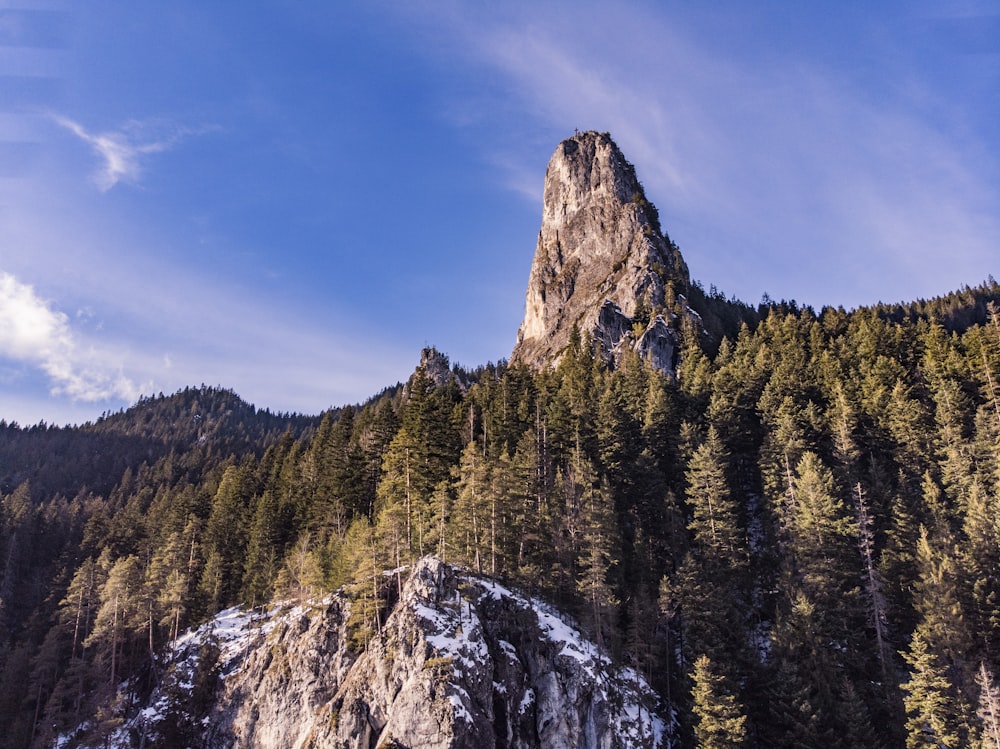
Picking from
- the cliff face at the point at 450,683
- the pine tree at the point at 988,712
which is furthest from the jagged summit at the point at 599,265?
the pine tree at the point at 988,712

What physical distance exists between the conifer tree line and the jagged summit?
36.6 feet

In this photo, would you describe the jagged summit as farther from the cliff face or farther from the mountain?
the cliff face

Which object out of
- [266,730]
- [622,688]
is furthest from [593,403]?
[266,730]

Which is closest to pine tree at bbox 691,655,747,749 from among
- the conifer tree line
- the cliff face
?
the conifer tree line

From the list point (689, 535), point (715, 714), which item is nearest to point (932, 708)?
point (715, 714)

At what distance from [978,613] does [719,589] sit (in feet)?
49.6

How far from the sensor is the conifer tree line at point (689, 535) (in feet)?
120

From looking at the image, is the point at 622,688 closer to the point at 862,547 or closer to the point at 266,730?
the point at 862,547

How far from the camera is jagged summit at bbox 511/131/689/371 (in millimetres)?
95250

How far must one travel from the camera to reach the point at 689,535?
173 feet

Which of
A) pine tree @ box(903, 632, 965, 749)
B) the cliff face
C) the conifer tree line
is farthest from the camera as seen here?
the conifer tree line

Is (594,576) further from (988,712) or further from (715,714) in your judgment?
(988,712)

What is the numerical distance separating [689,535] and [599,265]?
73.3 m

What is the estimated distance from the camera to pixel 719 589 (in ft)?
142
